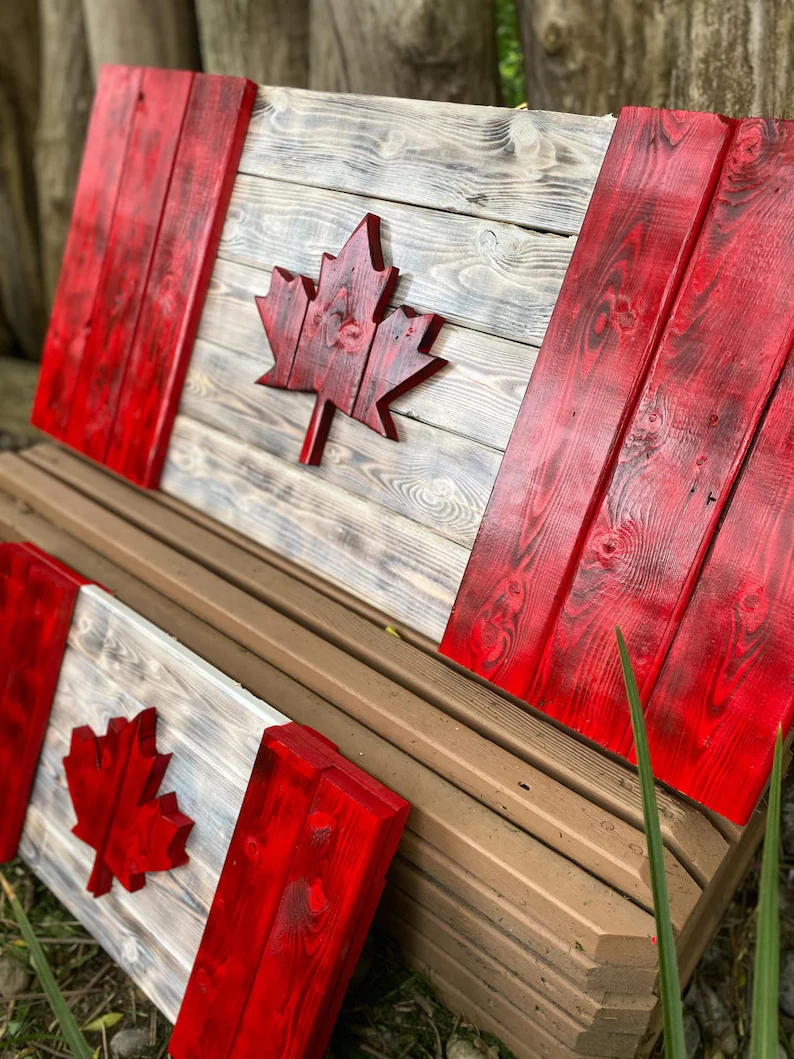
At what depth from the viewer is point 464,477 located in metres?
1.69

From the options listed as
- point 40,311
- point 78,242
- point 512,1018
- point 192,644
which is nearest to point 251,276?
point 78,242

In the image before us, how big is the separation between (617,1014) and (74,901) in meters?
1.12

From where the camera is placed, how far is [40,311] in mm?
3707

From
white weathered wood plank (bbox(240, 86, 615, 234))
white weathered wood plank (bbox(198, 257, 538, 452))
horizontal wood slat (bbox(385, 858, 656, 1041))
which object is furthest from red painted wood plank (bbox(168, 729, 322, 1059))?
white weathered wood plank (bbox(240, 86, 615, 234))

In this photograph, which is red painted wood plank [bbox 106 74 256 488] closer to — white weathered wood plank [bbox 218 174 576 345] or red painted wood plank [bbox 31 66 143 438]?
white weathered wood plank [bbox 218 174 576 345]

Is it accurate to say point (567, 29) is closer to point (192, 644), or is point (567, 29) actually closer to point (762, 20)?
point (762, 20)

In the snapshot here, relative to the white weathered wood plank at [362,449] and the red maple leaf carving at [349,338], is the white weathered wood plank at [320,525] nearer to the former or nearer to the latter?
the white weathered wood plank at [362,449]

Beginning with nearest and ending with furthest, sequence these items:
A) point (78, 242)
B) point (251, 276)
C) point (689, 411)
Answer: point (689, 411), point (251, 276), point (78, 242)

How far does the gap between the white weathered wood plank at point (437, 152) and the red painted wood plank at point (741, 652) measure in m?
0.55

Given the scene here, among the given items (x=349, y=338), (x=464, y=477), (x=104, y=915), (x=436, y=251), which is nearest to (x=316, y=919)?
(x=104, y=915)

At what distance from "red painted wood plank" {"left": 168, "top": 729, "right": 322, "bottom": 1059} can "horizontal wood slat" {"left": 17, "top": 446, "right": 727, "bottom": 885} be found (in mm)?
370

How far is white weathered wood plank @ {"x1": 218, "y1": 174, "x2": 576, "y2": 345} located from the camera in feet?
5.26

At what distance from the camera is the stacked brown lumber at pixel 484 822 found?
1312mm

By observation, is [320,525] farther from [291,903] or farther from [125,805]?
[291,903]
